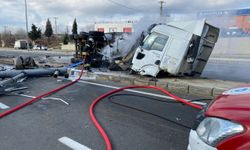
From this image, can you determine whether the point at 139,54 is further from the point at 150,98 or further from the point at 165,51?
the point at 150,98

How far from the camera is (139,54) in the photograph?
7.46 meters

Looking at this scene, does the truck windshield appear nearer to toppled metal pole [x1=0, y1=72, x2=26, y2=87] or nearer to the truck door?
the truck door

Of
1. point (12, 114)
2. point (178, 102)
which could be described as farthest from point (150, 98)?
point (12, 114)

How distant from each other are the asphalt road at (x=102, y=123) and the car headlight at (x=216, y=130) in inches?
51.7

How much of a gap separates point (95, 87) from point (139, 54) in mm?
1901

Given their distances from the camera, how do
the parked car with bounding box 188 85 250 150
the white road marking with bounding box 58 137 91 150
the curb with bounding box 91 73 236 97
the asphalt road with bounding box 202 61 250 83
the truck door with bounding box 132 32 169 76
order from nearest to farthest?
the parked car with bounding box 188 85 250 150 → the white road marking with bounding box 58 137 91 150 → the curb with bounding box 91 73 236 97 → the truck door with bounding box 132 32 169 76 → the asphalt road with bounding box 202 61 250 83

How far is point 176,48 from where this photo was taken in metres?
6.86

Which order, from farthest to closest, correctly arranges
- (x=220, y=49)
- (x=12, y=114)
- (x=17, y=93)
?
(x=220, y=49) → (x=17, y=93) → (x=12, y=114)

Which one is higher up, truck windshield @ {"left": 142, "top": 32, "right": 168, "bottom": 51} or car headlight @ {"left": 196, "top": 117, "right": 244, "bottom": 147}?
truck windshield @ {"left": 142, "top": 32, "right": 168, "bottom": 51}

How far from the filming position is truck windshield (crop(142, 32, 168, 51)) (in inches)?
280

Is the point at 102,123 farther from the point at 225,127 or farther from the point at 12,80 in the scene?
the point at 12,80

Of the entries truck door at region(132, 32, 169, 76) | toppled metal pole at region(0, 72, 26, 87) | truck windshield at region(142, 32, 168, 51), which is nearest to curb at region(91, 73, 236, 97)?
truck door at region(132, 32, 169, 76)

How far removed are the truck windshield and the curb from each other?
1.07 m

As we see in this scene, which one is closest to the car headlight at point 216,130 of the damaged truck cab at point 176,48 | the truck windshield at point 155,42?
the damaged truck cab at point 176,48
